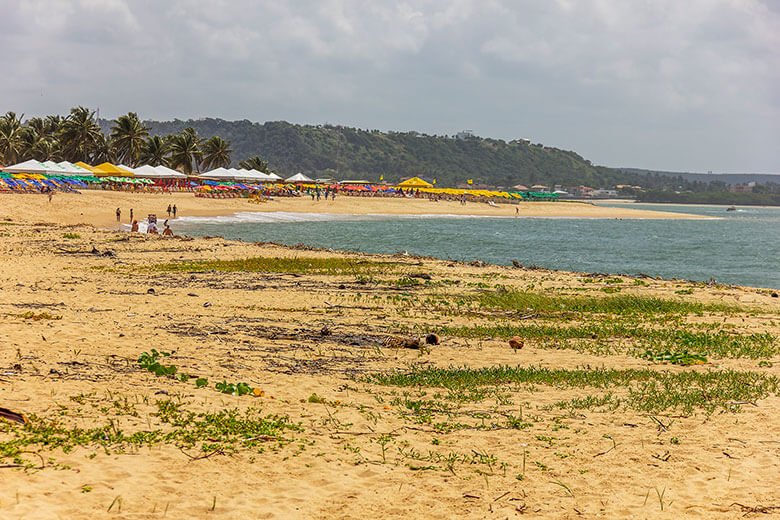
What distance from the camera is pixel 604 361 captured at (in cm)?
1261

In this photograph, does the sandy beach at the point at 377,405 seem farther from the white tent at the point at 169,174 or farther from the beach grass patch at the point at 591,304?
the white tent at the point at 169,174

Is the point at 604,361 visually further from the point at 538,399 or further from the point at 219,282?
the point at 219,282

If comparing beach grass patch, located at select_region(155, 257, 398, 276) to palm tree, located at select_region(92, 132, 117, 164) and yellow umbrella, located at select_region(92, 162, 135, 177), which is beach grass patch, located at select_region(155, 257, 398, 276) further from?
palm tree, located at select_region(92, 132, 117, 164)

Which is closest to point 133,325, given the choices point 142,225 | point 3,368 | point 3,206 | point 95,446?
point 3,368

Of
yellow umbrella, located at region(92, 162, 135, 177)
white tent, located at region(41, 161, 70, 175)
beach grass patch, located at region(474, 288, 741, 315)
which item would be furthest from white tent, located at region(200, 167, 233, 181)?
beach grass patch, located at region(474, 288, 741, 315)

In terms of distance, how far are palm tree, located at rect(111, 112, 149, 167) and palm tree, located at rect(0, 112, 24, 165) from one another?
35.2ft

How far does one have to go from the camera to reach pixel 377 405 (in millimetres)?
9516

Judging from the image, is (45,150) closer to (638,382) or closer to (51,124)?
(51,124)

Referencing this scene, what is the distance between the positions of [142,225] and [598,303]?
114ft

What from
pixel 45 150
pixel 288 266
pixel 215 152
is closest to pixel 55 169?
pixel 45 150

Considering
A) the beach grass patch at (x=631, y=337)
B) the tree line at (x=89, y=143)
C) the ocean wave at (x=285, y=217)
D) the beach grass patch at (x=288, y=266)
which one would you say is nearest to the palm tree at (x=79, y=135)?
the tree line at (x=89, y=143)

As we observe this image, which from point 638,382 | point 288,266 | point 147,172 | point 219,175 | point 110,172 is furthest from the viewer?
point 219,175

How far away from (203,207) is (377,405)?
65.5m

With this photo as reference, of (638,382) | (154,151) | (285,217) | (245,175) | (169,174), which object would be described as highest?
(154,151)
